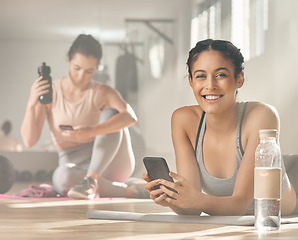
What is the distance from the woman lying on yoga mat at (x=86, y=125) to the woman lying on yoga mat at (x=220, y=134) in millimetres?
1514

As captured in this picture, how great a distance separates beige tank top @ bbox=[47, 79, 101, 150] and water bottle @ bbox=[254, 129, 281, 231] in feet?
6.59

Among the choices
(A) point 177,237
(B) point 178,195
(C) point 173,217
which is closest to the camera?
(A) point 177,237

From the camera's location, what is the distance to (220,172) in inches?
71.7

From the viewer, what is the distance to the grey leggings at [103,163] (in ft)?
10.9

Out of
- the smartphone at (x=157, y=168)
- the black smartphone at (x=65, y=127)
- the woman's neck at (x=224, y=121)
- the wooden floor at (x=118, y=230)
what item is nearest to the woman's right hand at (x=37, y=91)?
the black smartphone at (x=65, y=127)

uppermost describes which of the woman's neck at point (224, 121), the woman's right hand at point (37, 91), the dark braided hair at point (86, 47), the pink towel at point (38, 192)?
the dark braided hair at point (86, 47)

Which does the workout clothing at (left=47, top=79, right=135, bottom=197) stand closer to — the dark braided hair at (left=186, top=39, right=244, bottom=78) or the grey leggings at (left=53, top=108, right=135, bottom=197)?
the grey leggings at (left=53, top=108, right=135, bottom=197)

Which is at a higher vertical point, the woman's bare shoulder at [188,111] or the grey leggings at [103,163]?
the woman's bare shoulder at [188,111]

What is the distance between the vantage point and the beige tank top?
338cm

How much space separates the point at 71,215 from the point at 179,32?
1.77 m

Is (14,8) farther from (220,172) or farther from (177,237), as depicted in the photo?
(177,237)

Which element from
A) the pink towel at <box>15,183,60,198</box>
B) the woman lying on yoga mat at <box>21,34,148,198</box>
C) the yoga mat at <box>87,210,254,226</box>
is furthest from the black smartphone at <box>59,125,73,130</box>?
the yoga mat at <box>87,210,254,226</box>

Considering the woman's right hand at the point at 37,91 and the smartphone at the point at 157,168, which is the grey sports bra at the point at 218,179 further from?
the woman's right hand at the point at 37,91

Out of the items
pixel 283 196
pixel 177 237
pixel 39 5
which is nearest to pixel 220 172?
pixel 283 196
